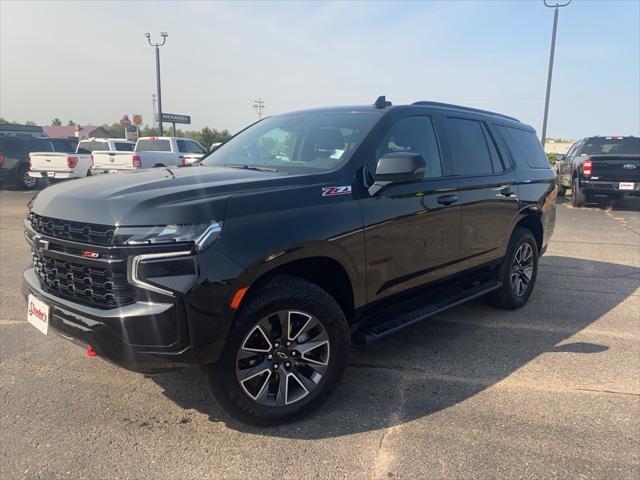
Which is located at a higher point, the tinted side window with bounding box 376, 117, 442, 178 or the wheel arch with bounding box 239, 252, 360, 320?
the tinted side window with bounding box 376, 117, 442, 178

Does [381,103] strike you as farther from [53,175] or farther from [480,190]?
[53,175]

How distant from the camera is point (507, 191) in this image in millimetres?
4648

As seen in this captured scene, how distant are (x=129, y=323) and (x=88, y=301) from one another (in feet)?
1.17

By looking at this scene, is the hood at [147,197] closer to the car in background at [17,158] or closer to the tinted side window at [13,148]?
the car in background at [17,158]

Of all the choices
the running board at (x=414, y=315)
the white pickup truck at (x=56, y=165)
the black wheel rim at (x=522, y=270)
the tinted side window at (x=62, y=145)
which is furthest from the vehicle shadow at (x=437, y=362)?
the tinted side window at (x=62, y=145)

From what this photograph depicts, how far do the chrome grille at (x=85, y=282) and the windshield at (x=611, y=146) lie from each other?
1495cm

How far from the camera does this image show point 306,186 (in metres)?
2.91

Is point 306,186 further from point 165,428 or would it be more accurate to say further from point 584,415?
point 584,415

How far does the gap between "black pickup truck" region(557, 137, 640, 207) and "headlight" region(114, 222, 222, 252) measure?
1325 cm

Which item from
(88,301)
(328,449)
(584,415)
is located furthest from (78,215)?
(584,415)

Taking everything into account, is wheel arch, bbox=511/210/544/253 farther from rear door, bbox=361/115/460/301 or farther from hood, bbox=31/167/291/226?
hood, bbox=31/167/291/226

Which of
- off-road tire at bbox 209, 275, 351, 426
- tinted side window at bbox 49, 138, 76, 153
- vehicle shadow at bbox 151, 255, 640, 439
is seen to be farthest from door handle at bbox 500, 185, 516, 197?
tinted side window at bbox 49, 138, 76, 153

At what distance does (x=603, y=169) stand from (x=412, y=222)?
38.5ft

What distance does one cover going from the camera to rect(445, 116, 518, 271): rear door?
409 centimetres
